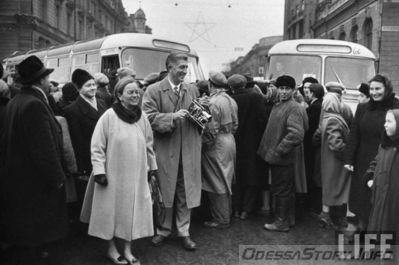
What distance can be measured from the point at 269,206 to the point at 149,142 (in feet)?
8.60

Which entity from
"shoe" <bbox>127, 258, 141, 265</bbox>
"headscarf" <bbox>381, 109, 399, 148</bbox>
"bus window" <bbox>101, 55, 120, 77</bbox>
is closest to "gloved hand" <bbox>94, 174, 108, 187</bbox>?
"shoe" <bbox>127, 258, 141, 265</bbox>

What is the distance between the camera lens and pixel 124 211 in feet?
14.6

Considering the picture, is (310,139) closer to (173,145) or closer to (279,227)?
(279,227)

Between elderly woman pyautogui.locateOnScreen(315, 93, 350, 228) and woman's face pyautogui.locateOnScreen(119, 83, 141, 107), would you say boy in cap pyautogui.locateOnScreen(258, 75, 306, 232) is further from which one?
woman's face pyautogui.locateOnScreen(119, 83, 141, 107)

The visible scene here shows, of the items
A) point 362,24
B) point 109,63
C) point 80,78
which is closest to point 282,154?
point 80,78

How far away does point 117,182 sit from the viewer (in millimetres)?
4430

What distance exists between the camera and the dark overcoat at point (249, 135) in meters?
6.22

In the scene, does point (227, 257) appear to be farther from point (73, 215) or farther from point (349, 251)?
point (73, 215)

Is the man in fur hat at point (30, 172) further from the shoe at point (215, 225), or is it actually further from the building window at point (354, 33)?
the building window at point (354, 33)

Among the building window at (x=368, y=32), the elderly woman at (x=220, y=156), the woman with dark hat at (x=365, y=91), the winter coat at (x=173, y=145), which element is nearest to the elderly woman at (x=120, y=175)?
the winter coat at (x=173, y=145)

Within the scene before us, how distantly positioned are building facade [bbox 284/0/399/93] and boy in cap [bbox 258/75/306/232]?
17.1 m

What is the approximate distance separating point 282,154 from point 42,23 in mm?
31177

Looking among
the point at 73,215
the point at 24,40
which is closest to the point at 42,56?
the point at 73,215

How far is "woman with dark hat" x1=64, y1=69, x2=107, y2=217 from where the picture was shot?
504 centimetres
